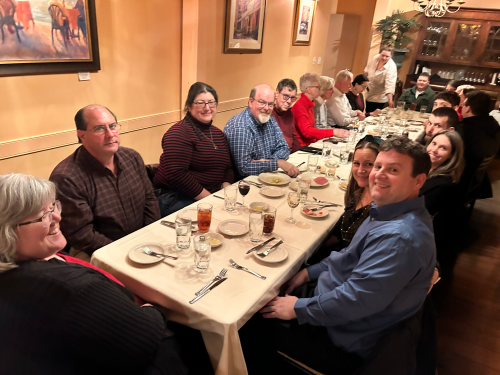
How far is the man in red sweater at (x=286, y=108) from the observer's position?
3156mm

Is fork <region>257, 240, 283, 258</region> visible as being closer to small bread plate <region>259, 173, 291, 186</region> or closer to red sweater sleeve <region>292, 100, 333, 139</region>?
small bread plate <region>259, 173, 291, 186</region>

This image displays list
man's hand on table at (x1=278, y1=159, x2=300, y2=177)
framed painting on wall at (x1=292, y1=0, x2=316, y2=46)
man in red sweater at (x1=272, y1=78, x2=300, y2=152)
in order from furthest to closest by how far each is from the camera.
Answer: framed painting on wall at (x1=292, y1=0, x2=316, y2=46) < man in red sweater at (x1=272, y1=78, x2=300, y2=152) < man's hand on table at (x1=278, y1=159, x2=300, y2=177)

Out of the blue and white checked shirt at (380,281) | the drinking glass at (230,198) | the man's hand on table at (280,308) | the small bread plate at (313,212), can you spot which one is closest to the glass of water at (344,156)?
the small bread plate at (313,212)

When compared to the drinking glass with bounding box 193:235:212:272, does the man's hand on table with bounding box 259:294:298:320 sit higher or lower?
lower

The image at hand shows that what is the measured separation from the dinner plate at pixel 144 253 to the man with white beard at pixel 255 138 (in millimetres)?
1187

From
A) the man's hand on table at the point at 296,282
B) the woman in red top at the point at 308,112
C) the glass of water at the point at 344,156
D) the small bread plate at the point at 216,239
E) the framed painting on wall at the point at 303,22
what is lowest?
the man's hand on table at the point at 296,282

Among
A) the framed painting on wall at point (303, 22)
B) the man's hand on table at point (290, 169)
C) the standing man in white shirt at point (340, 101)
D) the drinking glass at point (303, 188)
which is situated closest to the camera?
the drinking glass at point (303, 188)

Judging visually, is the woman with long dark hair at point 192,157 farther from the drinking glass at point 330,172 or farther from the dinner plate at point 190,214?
the drinking glass at point 330,172

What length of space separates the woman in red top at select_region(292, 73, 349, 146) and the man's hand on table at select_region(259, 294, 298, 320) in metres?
2.48

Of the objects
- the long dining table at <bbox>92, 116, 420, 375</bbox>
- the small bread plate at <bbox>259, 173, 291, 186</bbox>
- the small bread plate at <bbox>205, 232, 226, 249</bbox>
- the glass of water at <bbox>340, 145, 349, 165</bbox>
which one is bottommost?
the long dining table at <bbox>92, 116, 420, 375</bbox>

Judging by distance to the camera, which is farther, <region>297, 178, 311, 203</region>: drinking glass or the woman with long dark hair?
the woman with long dark hair

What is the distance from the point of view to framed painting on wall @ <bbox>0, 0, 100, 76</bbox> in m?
2.37

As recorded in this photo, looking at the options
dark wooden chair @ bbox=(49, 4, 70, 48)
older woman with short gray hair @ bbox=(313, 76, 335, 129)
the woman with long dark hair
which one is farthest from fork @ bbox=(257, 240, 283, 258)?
older woman with short gray hair @ bbox=(313, 76, 335, 129)

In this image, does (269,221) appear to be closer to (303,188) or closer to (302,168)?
(303,188)
